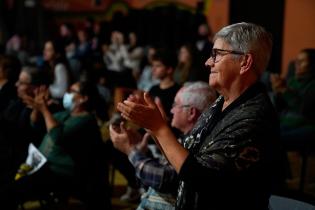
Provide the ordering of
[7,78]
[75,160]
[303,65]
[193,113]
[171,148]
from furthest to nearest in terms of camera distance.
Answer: [303,65]
[7,78]
[75,160]
[193,113]
[171,148]

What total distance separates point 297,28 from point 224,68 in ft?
22.4

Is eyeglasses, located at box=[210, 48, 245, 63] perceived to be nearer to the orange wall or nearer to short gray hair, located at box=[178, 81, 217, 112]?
short gray hair, located at box=[178, 81, 217, 112]

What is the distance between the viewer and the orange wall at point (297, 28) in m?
7.96

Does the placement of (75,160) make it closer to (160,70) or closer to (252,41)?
(160,70)

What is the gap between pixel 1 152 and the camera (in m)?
3.59

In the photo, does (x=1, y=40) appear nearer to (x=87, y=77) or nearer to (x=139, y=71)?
(x=139, y=71)

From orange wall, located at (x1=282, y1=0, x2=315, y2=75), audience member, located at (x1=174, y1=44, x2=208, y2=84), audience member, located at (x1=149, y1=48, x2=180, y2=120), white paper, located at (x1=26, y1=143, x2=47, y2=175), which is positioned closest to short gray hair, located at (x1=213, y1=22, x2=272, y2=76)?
white paper, located at (x1=26, y1=143, x2=47, y2=175)

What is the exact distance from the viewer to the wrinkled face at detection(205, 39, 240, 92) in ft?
5.51

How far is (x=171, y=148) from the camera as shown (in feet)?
5.20

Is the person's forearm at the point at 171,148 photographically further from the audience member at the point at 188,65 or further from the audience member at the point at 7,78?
the audience member at the point at 188,65

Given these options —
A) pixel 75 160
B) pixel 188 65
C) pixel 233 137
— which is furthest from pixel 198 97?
pixel 188 65

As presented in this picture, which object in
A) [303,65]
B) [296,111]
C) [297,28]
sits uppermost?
[297,28]

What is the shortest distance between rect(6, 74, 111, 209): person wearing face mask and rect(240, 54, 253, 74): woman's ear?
2207 mm

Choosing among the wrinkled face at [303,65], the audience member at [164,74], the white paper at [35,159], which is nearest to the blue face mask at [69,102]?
the white paper at [35,159]
